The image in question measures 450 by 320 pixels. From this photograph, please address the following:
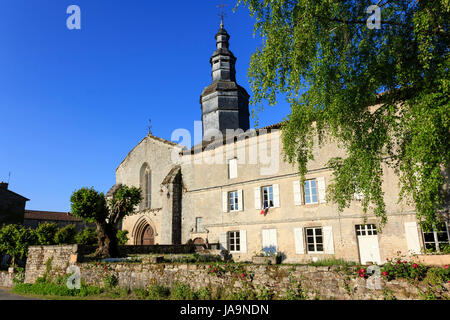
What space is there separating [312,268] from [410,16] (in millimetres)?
5943

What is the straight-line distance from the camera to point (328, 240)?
1484 cm

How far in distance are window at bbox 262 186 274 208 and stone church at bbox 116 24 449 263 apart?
6 cm

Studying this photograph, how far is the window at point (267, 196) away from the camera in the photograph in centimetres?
1736

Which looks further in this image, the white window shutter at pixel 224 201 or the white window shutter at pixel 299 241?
the white window shutter at pixel 224 201

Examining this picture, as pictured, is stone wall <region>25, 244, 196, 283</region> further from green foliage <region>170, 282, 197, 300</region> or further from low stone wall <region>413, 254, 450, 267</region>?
low stone wall <region>413, 254, 450, 267</region>

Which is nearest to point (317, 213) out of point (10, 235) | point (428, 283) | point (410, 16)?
point (428, 283)

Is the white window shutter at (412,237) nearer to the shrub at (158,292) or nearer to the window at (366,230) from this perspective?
the window at (366,230)

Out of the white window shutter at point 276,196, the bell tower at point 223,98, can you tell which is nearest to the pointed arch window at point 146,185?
the bell tower at point 223,98

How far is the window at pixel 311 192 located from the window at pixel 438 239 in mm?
4916

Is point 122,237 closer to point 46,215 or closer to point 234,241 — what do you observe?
point 234,241

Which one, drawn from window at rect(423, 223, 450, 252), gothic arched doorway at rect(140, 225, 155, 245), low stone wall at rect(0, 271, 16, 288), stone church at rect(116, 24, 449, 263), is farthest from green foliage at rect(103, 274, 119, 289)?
gothic arched doorway at rect(140, 225, 155, 245)

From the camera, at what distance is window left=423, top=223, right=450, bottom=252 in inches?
474

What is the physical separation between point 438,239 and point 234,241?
10142 millimetres

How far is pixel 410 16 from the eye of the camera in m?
6.48
